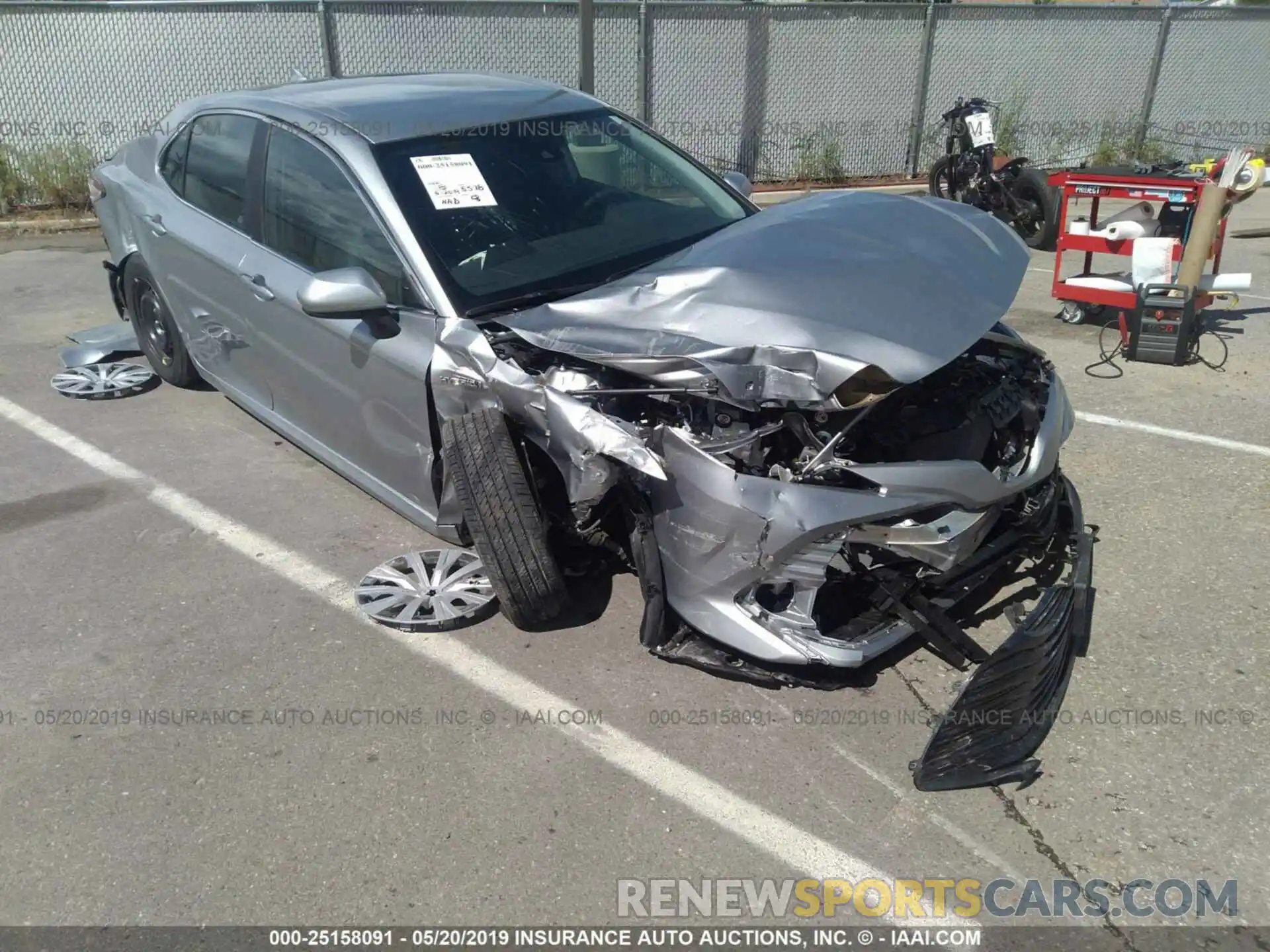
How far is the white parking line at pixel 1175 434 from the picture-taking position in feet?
16.9

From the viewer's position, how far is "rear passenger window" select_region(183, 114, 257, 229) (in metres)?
4.68

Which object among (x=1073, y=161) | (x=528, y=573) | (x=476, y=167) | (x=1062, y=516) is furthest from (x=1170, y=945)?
(x=1073, y=161)

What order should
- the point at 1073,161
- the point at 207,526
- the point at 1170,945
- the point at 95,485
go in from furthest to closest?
1. the point at 1073,161
2. the point at 95,485
3. the point at 207,526
4. the point at 1170,945

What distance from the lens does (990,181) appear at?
32.2ft

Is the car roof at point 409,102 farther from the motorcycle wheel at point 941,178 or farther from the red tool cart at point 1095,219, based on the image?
the motorcycle wheel at point 941,178

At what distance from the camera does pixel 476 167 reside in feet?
13.4

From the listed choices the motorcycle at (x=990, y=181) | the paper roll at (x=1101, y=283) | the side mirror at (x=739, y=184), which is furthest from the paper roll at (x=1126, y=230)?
the side mirror at (x=739, y=184)

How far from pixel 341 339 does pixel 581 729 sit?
1799 mm

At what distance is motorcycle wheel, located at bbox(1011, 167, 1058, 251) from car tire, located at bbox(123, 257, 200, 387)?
23.5 feet

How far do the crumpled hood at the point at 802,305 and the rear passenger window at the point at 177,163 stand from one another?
2.67 m

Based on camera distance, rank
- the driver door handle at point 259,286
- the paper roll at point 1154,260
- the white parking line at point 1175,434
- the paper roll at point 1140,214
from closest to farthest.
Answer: the driver door handle at point 259,286 → the white parking line at point 1175,434 → the paper roll at point 1154,260 → the paper roll at point 1140,214

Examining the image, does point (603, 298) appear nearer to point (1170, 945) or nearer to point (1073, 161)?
point (1170, 945)

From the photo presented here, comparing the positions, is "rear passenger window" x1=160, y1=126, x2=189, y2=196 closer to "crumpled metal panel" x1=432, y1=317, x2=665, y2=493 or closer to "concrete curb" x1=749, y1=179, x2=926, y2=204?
"crumpled metal panel" x1=432, y1=317, x2=665, y2=493

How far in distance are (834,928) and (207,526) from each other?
324 centimetres
